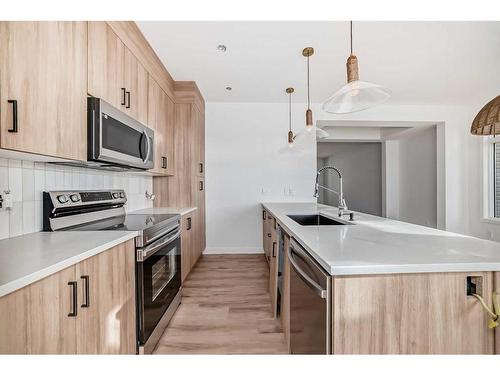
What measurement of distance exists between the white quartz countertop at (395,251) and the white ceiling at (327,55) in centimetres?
183

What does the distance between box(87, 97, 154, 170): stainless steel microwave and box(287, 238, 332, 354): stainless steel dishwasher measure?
1.28 metres

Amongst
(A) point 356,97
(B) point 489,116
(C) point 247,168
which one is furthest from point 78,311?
(C) point 247,168

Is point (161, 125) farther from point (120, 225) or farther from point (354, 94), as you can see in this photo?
point (354, 94)

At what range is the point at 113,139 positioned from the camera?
1699 millimetres

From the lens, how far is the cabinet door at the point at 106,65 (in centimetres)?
154

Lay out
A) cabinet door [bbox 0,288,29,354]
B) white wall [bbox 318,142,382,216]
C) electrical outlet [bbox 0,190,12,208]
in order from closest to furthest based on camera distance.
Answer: cabinet door [bbox 0,288,29,354] < electrical outlet [bbox 0,190,12,208] < white wall [bbox 318,142,382,216]

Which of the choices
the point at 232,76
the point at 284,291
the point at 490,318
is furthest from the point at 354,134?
the point at 490,318

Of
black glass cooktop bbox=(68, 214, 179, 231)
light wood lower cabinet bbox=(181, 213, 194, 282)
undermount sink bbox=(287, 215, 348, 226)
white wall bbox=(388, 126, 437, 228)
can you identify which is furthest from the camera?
white wall bbox=(388, 126, 437, 228)

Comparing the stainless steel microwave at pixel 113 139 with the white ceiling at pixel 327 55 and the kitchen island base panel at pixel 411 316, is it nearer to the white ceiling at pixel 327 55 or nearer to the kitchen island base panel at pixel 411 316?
the white ceiling at pixel 327 55

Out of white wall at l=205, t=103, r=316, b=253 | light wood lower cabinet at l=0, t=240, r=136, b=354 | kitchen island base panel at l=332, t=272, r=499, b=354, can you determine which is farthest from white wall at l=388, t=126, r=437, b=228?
light wood lower cabinet at l=0, t=240, r=136, b=354

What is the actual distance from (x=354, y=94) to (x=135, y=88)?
1808mm

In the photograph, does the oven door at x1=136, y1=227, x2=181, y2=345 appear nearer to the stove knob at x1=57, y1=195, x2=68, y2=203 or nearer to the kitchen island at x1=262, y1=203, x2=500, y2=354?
the stove knob at x1=57, y1=195, x2=68, y2=203

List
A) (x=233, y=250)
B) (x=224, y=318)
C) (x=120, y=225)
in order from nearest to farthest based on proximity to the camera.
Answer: (x=120, y=225)
(x=224, y=318)
(x=233, y=250)

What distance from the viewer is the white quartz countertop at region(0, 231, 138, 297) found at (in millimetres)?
773
